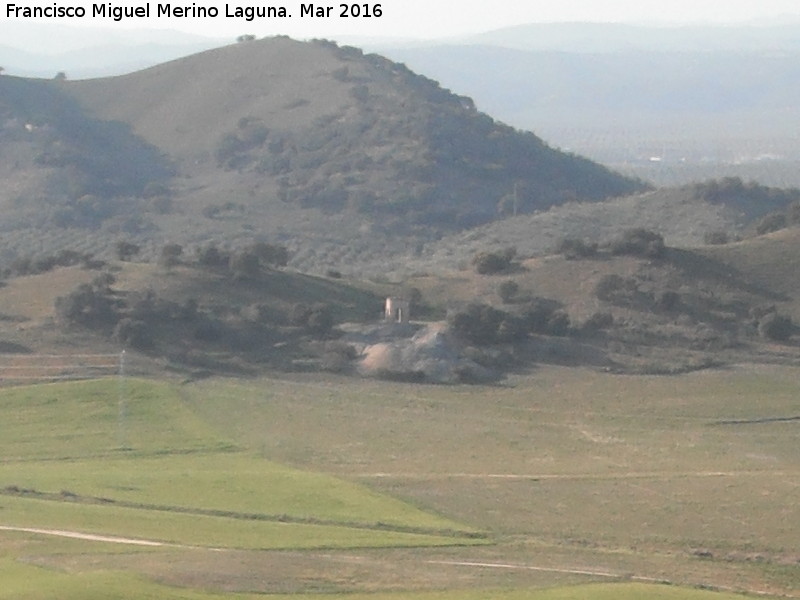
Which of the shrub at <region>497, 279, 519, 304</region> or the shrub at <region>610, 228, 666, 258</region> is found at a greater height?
the shrub at <region>610, 228, 666, 258</region>

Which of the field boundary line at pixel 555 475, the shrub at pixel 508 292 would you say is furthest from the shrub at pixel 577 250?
the field boundary line at pixel 555 475

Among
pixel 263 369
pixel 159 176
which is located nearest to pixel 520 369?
pixel 263 369

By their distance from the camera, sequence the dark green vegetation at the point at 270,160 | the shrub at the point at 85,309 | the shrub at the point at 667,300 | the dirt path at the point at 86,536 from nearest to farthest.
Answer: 1. the dirt path at the point at 86,536
2. the shrub at the point at 85,309
3. the shrub at the point at 667,300
4. the dark green vegetation at the point at 270,160

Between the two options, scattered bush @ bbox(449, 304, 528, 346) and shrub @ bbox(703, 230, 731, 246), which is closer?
scattered bush @ bbox(449, 304, 528, 346)

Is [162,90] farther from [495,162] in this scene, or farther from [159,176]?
[495,162]

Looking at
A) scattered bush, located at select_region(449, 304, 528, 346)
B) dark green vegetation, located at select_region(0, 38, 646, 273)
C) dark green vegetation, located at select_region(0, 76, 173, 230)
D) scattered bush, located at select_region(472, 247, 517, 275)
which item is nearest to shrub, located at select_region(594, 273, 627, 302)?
scattered bush, located at select_region(472, 247, 517, 275)

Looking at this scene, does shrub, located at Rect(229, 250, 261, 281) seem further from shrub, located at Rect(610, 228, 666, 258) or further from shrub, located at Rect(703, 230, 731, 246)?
shrub, located at Rect(703, 230, 731, 246)

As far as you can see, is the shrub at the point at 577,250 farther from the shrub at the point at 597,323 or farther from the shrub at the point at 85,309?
the shrub at the point at 85,309

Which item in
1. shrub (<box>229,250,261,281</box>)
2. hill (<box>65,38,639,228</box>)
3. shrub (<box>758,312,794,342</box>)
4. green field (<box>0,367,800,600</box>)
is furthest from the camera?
hill (<box>65,38,639,228</box>)
